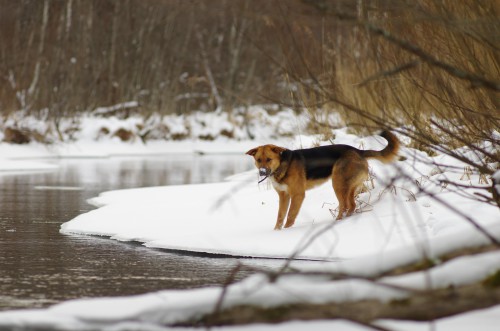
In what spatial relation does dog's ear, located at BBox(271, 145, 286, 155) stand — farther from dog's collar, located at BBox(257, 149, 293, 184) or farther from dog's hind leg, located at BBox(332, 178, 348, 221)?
dog's hind leg, located at BBox(332, 178, 348, 221)

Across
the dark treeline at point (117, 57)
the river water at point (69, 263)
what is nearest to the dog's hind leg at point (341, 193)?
the river water at point (69, 263)

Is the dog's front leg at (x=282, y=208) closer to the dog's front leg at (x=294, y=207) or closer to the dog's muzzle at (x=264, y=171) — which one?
the dog's front leg at (x=294, y=207)

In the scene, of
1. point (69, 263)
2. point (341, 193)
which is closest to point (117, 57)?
point (341, 193)

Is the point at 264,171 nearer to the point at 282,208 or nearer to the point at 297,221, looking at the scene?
the point at 282,208

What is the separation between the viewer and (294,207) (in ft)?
26.3

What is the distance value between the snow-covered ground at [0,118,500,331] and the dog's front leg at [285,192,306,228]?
14 cm

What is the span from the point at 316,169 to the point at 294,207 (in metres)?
0.41

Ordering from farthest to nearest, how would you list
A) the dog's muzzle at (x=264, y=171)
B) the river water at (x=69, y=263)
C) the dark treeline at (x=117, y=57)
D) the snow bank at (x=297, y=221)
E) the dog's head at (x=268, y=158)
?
the dark treeline at (x=117, y=57), the dog's head at (x=268, y=158), the dog's muzzle at (x=264, y=171), the snow bank at (x=297, y=221), the river water at (x=69, y=263)

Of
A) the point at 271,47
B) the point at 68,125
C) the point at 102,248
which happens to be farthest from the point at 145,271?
the point at 271,47

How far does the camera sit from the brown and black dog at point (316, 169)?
7875 mm

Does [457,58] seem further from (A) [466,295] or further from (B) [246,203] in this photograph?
(B) [246,203]

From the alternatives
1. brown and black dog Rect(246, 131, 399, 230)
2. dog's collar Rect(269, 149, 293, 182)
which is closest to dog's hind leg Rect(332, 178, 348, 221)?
brown and black dog Rect(246, 131, 399, 230)

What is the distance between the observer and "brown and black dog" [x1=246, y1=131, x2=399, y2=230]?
7875 millimetres

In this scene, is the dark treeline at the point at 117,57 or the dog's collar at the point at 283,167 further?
the dark treeline at the point at 117,57
